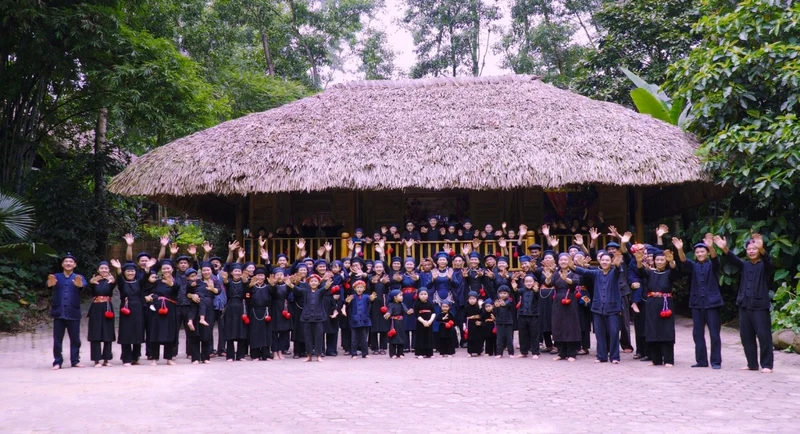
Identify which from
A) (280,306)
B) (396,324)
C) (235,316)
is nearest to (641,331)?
(396,324)

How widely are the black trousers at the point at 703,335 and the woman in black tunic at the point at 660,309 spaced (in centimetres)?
28

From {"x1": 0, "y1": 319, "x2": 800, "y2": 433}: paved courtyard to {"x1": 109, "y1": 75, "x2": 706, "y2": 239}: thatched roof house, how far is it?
4.21 m

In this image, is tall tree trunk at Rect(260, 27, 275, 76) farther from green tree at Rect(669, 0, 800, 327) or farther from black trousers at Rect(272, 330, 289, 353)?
black trousers at Rect(272, 330, 289, 353)

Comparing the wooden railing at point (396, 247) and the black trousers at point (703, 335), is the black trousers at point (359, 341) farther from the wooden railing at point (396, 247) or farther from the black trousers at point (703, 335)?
the black trousers at point (703, 335)

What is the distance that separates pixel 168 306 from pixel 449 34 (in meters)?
20.8

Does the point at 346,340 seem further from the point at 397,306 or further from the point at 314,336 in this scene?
the point at 397,306

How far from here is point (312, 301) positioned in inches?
396

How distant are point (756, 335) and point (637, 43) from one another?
13003mm

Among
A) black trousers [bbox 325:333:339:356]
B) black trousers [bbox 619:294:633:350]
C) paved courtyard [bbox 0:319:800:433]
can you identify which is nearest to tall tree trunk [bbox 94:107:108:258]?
paved courtyard [bbox 0:319:800:433]

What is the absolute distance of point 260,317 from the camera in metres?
10.0

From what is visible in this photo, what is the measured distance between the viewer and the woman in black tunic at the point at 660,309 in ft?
29.3

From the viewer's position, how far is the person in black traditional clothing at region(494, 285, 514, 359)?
10125mm

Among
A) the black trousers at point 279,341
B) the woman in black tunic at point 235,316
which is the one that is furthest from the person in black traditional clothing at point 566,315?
the woman in black tunic at point 235,316

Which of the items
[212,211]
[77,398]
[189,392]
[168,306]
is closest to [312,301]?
[168,306]
